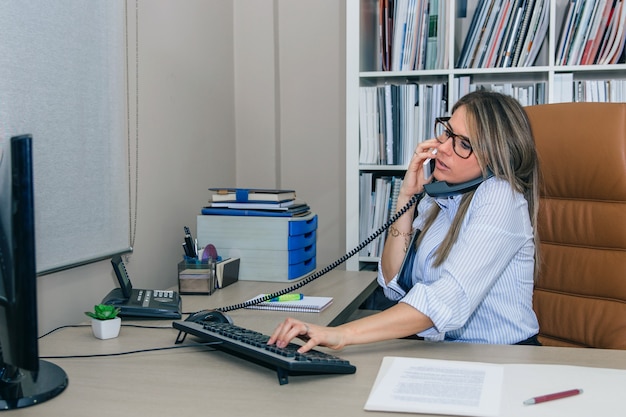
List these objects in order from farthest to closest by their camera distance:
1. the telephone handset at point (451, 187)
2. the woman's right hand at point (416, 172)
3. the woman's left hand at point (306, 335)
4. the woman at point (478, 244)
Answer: the woman's right hand at point (416, 172) < the telephone handset at point (451, 187) < the woman at point (478, 244) < the woman's left hand at point (306, 335)

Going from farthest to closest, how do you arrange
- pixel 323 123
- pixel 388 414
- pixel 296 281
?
pixel 323 123, pixel 296 281, pixel 388 414

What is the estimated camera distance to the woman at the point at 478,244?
138 cm

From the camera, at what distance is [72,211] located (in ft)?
5.63

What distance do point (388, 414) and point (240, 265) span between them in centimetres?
127

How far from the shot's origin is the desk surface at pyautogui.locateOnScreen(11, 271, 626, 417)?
1.02 m

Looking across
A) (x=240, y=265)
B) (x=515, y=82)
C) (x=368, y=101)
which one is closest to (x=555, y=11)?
(x=515, y=82)

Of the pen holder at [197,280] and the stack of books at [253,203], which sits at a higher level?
the stack of books at [253,203]

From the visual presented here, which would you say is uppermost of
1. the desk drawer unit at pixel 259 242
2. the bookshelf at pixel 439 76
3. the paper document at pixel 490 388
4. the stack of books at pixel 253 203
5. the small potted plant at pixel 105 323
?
the bookshelf at pixel 439 76

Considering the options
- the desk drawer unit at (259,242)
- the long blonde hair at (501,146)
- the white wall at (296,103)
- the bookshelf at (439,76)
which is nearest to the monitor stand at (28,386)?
the long blonde hair at (501,146)

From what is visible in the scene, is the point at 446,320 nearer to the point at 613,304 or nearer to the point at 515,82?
the point at 613,304

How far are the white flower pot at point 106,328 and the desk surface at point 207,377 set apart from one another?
0.06 ft

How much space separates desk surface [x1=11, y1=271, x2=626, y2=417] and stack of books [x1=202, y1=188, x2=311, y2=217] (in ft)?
2.12

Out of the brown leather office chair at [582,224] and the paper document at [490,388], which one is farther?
the brown leather office chair at [582,224]

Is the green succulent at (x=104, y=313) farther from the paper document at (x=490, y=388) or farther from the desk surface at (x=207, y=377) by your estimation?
the paper document at (x=490, y=388)
